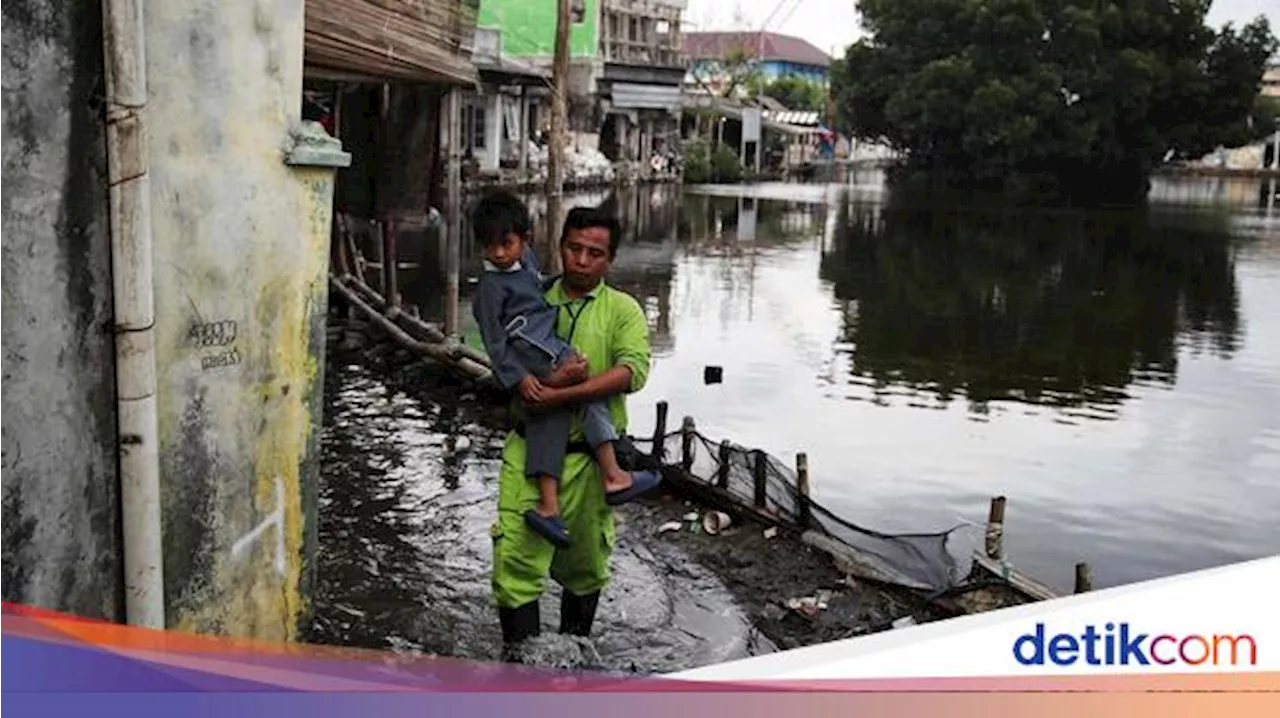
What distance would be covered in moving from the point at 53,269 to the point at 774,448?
885 centimetres

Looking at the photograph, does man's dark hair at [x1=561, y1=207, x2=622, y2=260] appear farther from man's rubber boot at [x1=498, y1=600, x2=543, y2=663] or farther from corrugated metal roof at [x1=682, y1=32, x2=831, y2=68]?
corrugated metal roof at [x1=682, y1=32, x2=831, y2=68]

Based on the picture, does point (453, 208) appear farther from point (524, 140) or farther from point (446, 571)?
point (524, 140)

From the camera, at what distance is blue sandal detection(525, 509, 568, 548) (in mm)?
4441

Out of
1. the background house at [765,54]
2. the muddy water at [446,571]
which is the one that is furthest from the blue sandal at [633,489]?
the background house at [765,54]

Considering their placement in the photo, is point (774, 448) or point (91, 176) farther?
point (774, 448)

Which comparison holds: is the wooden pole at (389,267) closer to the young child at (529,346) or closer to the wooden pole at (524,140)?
the young child at (529,346)

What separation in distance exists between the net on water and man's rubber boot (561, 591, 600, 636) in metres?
1.30

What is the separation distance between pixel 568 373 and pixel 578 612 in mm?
1200

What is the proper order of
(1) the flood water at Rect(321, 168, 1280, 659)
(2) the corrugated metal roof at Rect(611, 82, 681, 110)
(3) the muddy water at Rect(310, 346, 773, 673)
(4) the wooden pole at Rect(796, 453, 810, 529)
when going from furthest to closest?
1. (2) the corrugated metal roof at Rect(611, 82, 681, 110)
2. (1) the flood water at Rect(321, 168, 1280, 659)
3. (4) the wooden pole at Rect(796, 453, 810, 529)
4. (3) the muddy water at Rect(310, 346, 773, 673)

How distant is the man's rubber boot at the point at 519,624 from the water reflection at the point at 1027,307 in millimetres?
9880

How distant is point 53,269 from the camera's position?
3.35 metres

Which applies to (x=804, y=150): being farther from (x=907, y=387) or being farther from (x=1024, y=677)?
(x=1024, y=677)

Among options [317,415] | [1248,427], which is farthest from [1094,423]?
[317,415]

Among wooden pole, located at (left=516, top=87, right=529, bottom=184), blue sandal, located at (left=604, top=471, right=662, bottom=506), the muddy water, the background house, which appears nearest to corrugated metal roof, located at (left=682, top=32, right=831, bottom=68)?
the background house
